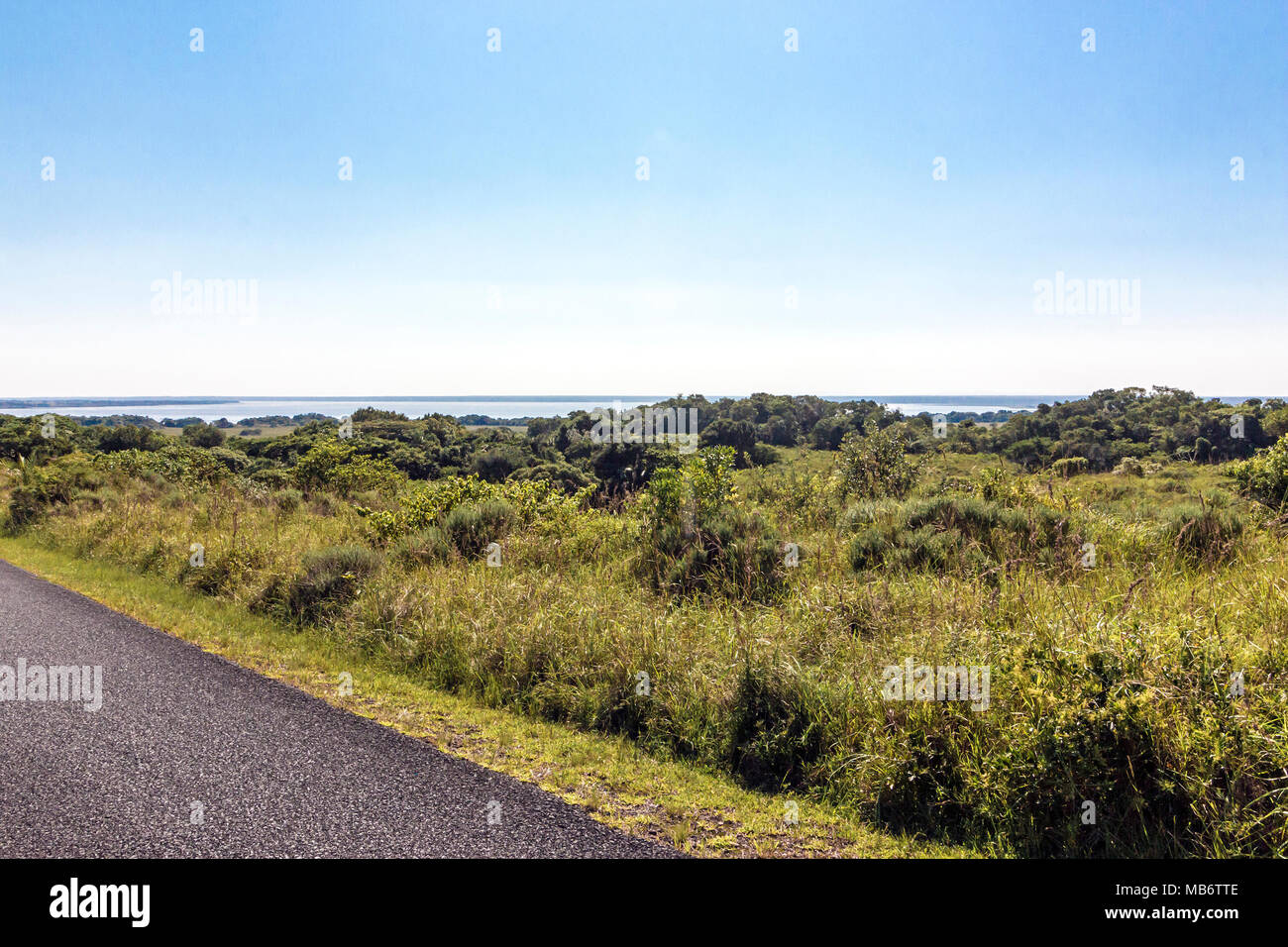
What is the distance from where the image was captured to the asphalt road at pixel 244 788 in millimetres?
3420

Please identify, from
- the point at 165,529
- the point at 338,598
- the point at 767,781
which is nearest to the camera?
the point at 767,781

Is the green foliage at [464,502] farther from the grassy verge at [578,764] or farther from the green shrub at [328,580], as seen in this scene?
the grassy verge at [578,764]

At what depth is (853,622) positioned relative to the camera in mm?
5590

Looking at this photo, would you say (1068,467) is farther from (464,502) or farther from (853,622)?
(464,502)

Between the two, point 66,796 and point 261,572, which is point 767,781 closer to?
point 66,796

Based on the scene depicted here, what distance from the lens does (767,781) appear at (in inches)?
167

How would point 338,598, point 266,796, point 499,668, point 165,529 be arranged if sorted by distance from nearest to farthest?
point 266,796
point 499,668
point 338,598
point 165,529

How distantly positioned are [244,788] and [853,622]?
454cm
